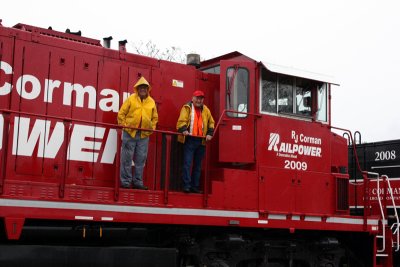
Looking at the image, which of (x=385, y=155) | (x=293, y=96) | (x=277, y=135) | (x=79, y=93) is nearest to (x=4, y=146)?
(x=79, y=93)

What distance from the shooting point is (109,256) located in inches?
293

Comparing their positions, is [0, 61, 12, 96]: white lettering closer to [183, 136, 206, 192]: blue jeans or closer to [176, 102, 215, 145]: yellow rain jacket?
[176, 102, 215, 145]: yellow rain jacket

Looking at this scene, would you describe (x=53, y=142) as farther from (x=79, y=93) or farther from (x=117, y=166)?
(x=117, y=166)

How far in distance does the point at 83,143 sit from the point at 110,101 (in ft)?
2.88

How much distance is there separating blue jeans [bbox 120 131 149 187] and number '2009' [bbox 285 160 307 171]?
8.72 feet

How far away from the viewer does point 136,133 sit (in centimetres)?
798

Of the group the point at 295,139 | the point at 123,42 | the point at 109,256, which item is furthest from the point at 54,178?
the point at 295,139

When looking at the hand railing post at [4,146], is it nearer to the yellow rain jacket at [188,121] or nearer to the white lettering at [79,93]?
the white lettering at [79,93]

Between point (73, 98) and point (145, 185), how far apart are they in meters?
1.83

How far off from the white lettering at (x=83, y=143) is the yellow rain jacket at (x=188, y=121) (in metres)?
1.26

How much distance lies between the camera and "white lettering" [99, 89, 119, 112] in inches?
335

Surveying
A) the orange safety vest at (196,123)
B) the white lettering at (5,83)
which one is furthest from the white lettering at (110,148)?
the white lettering at (5,83)

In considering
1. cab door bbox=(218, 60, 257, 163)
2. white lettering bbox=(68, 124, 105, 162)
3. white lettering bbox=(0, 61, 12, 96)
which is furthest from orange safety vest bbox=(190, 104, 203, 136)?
white lettering bbox=(0, 61, 12, 96)

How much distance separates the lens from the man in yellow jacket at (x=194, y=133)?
27.7 ft
